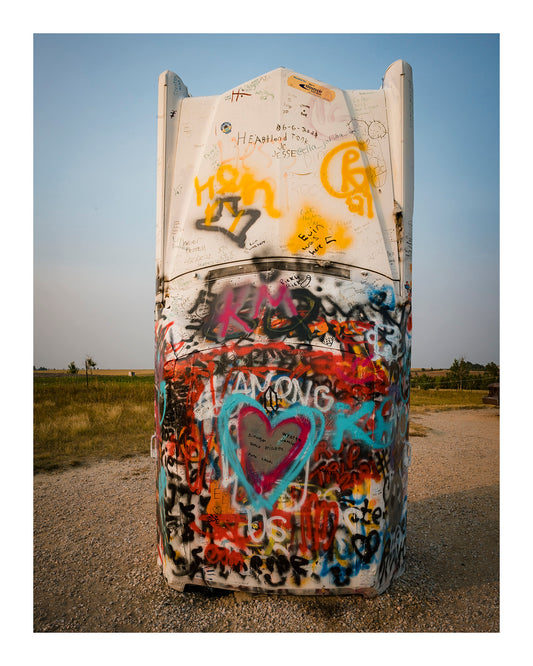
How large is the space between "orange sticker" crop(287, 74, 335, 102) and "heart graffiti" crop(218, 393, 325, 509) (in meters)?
3.08

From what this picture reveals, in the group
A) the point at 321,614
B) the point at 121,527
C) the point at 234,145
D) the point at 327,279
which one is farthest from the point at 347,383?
the point at 121,527

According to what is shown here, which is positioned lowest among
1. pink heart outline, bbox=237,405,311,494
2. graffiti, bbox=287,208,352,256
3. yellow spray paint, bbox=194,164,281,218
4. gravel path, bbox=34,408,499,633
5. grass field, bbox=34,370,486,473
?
grass field, bbox=34,370,486,473

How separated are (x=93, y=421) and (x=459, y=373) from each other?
2265cm

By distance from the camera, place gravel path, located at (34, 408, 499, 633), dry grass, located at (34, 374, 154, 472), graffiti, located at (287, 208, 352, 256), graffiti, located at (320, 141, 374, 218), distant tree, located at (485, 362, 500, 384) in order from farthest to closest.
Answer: distant tree, located at (485, 362, 500, 384), dry grass, located at (34, 374, 154, 472), graffiti, located at (320, 141, 374, 218), graffiti, located at (287, 208, 352, 256), gravel path, located at (34, 408, 499, 633)

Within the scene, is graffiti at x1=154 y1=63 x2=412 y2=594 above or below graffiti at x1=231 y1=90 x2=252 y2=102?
below

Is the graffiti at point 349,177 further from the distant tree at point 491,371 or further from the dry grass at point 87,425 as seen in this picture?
the distant tree at point 491,371

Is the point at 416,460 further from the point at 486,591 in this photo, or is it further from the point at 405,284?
the point at 405,284

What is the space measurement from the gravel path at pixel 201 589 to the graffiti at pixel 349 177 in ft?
12.1

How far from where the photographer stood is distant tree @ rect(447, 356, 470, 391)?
2591 cm

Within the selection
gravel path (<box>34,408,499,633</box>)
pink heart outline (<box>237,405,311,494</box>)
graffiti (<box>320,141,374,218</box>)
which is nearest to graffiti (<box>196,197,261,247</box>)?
graffiti (<box>320,141,374,218</box>)

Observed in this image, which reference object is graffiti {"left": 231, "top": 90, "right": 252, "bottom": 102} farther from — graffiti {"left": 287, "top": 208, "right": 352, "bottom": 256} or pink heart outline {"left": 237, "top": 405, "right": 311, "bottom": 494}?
pink heart outline {"left": 237, "top": 405, "right": 311, "bottom": 494}

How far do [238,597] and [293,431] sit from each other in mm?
1678

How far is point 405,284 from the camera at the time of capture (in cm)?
402

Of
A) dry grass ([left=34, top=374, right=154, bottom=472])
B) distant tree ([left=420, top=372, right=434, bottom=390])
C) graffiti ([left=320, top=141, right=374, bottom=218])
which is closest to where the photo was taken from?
graffiti ([left=320, top=141, right=374, bottom=218])
